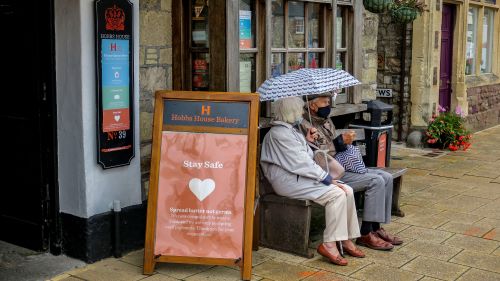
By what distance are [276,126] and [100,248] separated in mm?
1575

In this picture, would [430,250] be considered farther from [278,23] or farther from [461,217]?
[278,23]

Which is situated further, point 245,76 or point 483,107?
point 483,107

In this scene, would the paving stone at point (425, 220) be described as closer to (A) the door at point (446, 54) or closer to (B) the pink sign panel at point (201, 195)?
(B) the pink sign panel at point (201, 195)

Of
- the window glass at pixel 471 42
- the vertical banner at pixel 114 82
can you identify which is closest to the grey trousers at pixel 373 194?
the vertical banner at pixel 114 82

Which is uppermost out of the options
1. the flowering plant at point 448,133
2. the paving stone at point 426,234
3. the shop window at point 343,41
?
the shop window at point 343,41

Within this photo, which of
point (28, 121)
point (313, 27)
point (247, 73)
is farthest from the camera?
point (313, 27)

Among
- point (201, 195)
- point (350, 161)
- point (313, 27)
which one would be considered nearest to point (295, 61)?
point (313, 27)

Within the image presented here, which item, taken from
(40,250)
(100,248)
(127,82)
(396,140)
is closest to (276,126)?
(127,82)

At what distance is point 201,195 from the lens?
15.3ft

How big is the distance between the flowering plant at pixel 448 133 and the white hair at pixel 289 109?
577 cm

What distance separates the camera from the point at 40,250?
514cm

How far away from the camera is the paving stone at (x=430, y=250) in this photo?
5.20 metres

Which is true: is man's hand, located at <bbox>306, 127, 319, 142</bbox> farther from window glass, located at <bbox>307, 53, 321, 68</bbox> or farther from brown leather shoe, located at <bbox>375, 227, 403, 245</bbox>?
window glass, located at <bbox>307, 53, 321, 68</bbox>

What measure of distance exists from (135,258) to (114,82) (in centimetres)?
131
